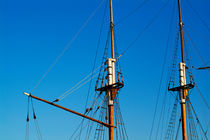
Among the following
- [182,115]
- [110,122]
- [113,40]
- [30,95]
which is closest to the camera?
[30,95]

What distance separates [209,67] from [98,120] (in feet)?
73.5

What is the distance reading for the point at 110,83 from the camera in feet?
185

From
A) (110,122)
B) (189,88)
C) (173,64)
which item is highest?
(173,64)

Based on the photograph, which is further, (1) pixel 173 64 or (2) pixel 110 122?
(1) pixel 173 64

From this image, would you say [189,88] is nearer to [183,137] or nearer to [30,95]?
A: [183,137]

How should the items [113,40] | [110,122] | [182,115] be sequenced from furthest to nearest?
[182,115]
[113,40]
[110,122]

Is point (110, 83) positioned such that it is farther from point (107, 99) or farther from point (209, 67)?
point (209, 67)

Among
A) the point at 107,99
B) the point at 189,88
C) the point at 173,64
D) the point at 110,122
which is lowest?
the point at 110,122

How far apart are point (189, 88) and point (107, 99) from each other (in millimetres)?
15133

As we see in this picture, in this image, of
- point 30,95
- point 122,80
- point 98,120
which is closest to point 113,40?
point 122,80

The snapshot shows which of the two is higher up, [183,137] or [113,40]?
[113,40]

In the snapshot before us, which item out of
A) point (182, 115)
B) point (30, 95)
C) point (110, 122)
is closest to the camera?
point (30, 95)

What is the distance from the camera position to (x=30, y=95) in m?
48.9

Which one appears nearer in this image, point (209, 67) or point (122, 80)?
point (122, 80)
